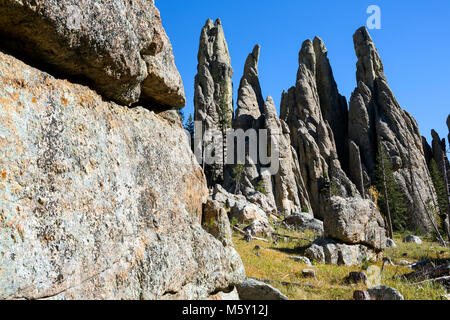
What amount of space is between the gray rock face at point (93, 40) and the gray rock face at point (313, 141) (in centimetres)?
4728

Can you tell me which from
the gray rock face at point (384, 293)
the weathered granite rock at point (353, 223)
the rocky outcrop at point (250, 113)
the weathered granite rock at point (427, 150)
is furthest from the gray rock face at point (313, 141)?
the gray rock face at point (384, 293)

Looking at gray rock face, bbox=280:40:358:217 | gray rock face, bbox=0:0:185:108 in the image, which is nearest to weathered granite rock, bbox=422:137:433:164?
gray rock face, bbox=280:40:358:217

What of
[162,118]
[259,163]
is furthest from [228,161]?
[162,118]

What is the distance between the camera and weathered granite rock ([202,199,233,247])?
644 cm

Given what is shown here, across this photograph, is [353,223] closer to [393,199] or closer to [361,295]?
[361,295]

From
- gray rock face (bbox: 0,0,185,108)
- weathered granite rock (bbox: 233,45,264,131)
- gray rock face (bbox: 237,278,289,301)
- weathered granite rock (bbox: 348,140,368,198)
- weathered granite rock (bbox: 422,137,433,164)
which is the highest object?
weathered granite rock (bbox: 233,45,264,131)

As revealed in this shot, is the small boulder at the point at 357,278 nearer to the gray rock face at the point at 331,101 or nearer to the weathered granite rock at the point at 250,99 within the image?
the weathered granite rock at the point at 250,99

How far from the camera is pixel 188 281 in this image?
486 centimetres

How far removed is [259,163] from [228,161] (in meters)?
5.67

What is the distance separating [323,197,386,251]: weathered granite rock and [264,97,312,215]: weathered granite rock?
1129 inches

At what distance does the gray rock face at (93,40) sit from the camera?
3.28 metres

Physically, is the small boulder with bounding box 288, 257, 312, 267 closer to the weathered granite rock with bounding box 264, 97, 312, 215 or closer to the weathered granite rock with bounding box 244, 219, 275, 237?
the weathered granite rock with bounding box 244, 219, 275, 237

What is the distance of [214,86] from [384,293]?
61.2m

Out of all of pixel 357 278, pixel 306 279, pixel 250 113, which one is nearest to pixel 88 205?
pixel 306 279
